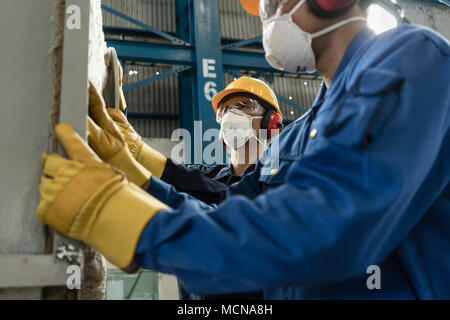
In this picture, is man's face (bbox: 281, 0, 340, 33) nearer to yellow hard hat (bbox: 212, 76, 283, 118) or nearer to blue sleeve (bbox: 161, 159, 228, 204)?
blue sleeve (bbox: 161, 159, 228, 204)

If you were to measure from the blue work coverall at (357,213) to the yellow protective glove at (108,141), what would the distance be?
55cm

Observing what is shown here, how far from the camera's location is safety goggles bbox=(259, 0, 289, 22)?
146 cm

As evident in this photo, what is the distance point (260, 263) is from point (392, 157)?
0.38 m

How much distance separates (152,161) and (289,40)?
1.24 metres

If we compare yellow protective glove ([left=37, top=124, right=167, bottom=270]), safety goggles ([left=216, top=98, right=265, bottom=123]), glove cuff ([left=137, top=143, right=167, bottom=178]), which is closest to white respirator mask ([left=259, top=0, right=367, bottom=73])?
yellow protective glove ([left=37, top=124, right=167, bottom=270])

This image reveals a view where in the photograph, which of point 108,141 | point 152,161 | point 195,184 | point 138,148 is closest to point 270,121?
point 195,184

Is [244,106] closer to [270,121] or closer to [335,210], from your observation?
[270,121]

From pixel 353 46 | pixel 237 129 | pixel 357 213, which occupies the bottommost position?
pixel 357 213

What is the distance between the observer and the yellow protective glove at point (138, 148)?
6.71 ft

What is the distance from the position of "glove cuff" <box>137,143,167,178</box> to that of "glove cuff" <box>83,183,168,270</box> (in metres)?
1.35

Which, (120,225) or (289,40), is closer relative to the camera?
(120,225)

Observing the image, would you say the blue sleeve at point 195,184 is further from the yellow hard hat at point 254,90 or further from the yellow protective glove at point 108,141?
the yellow hard hat at point 254,90

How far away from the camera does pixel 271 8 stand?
1.51 meters
